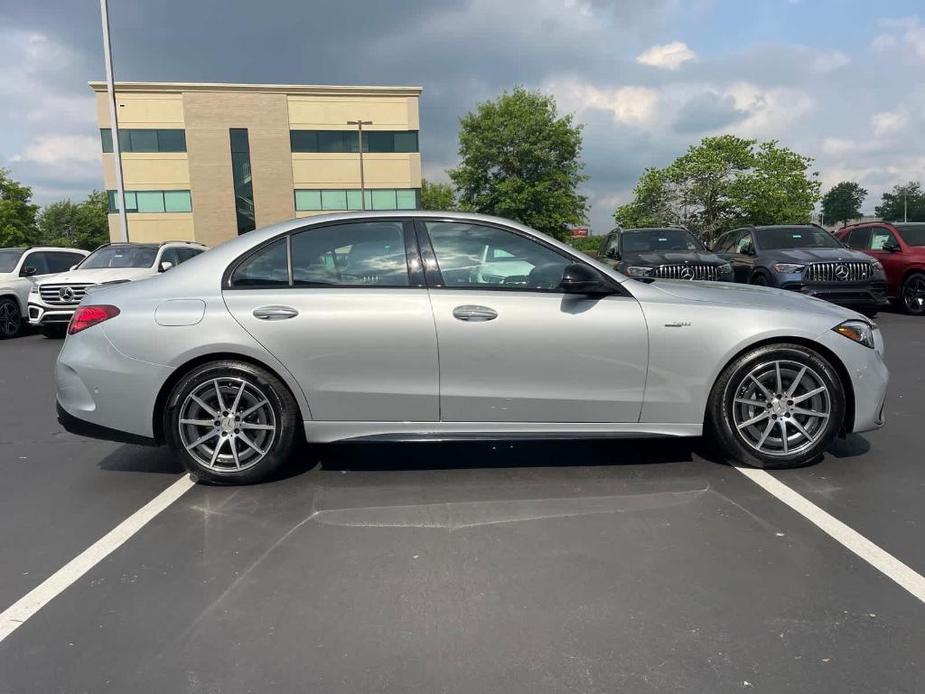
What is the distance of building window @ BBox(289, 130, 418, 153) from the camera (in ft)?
167

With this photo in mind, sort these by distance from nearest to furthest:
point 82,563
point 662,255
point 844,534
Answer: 1. point 82,563
2. point 844,534
3. point 662,255

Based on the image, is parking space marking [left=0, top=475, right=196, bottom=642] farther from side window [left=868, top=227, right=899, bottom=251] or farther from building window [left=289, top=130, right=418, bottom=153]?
building window [left=289, top=130, right=418, bottom=153]

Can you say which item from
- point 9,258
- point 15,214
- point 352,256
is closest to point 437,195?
point 15,214

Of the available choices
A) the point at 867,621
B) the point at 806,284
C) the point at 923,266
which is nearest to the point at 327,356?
the point at 867,621

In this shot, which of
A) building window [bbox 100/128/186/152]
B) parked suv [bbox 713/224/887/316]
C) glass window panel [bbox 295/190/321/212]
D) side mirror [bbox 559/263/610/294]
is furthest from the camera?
glass window panel [bbox 295/190/321/212]

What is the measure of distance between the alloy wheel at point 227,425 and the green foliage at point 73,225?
8780 cm

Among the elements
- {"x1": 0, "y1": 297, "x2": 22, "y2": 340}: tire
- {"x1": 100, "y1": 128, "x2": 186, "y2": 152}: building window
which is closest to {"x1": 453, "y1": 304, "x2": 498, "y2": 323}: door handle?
{"x1": 0, "y1": 297, "x2": 22, "y2": 340}: tire

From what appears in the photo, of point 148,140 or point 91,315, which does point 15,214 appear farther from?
point 91,315

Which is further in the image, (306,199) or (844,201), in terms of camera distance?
(844,201)

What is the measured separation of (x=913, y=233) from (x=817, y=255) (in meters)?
3.31

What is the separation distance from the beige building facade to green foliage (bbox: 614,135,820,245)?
18.0 meters

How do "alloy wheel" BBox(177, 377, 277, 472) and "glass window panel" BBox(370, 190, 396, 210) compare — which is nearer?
"alloy wheel" BBox(177, 377, 277, 472)

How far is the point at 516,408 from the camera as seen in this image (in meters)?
4.00

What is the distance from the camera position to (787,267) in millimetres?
11109
